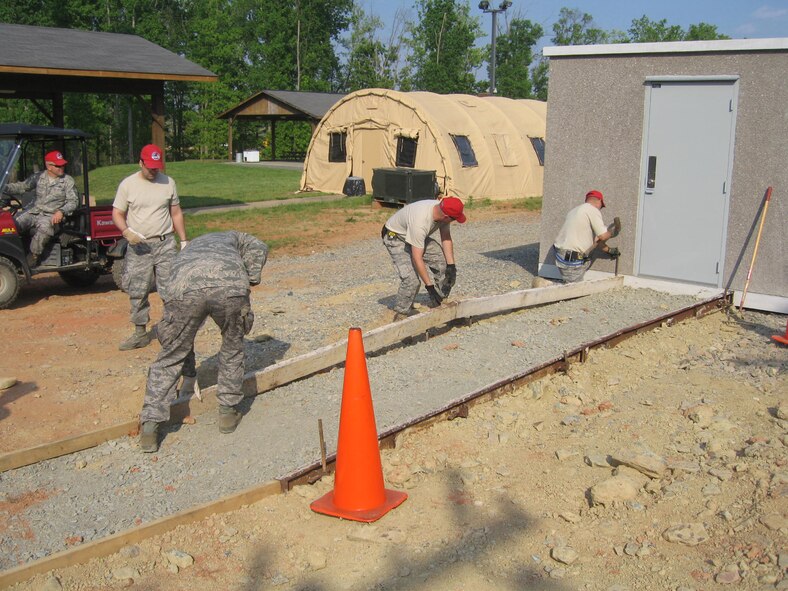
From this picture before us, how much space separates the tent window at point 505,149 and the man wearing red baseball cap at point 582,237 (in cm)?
1368

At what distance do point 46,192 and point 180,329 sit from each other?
17.8 ft

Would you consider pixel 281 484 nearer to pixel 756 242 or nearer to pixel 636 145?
pixel 756 242

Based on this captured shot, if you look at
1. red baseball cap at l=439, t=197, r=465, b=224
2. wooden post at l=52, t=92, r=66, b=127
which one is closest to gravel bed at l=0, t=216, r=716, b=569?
red baseball cap at l=439, t=197, r=465, b=224

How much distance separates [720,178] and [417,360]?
194 inches

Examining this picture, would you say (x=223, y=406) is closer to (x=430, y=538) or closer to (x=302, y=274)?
(x=430, y=538)

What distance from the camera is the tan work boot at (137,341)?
850 centimetres

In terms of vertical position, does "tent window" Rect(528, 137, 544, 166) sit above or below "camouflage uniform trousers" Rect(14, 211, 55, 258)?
above

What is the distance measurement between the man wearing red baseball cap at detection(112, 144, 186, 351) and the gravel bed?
0.91 meters

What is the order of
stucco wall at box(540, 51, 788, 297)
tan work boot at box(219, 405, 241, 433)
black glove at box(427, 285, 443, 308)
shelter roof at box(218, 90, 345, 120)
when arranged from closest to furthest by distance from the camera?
tan work boot at box(219, 405, 241, 433) < black glove at box(427, 285, 443, 308) < stucco wall at box(540, 51, 788, 297) < shelter roof at box(218, 90, 345, 120)

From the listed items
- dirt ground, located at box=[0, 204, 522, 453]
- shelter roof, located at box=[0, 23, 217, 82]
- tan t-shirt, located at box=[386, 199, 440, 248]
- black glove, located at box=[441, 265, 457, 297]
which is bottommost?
dirt ground, located at box=[0, 204, 522, 453]

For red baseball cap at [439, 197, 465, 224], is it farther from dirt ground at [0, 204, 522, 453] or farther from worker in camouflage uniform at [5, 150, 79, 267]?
worker in camouflage uniform at [5, 150, 79, 267]

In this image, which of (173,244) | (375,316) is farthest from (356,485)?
(375,316)

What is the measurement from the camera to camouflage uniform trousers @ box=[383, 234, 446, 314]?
29.1ft

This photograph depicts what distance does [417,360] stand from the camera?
782 cm
